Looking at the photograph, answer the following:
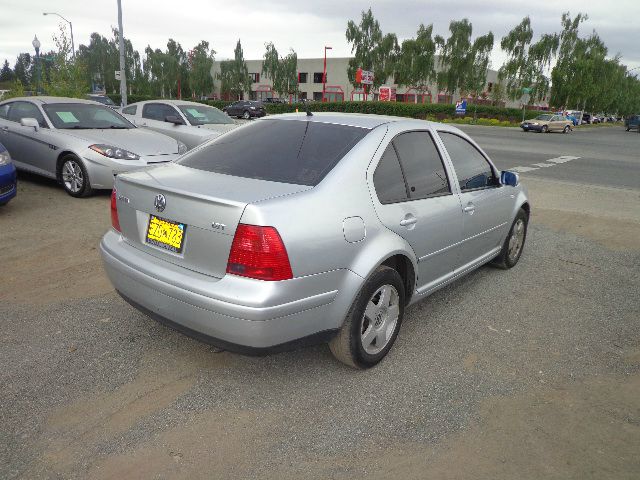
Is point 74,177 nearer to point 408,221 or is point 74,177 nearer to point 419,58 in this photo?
point 408,221

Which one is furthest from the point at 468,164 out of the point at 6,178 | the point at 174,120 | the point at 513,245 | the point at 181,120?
the point at 181,120

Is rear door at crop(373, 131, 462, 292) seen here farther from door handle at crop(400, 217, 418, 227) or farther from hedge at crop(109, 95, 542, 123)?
hedge at crop(109, 95, 542, 123)

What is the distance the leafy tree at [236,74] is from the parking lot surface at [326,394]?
64251 mm

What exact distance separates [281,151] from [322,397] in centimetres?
156

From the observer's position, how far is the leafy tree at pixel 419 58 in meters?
50.4

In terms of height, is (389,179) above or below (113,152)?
above

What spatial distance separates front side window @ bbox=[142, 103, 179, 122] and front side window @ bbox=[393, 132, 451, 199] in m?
8.19

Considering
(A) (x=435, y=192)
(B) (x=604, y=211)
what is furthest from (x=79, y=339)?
(B) (x=604, y=211)

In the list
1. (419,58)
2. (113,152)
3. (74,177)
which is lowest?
(74,177)

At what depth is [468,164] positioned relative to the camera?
4199 mm

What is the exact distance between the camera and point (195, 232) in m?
2.64

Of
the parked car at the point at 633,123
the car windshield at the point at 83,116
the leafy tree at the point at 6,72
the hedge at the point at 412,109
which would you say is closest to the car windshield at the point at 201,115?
the car windshield at the point at 83,116

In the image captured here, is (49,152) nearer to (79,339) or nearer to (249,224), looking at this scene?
(79,339)

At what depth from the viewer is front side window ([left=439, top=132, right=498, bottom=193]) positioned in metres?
3.98
